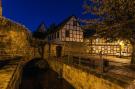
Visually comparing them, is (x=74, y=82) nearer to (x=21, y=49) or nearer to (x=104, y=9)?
(x=104, y=9)

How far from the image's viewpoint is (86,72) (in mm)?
12586

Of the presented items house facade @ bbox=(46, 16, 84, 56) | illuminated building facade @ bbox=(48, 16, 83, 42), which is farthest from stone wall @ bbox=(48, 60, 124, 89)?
Result: illuminated building facade @ bbox=(48, 16, 83, 42)

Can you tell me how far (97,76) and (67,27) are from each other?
27.4 metres

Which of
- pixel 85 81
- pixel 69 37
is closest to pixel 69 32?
pixel 69 37

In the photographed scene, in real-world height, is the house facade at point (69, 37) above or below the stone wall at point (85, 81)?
above

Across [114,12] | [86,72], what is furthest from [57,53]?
[114,12]

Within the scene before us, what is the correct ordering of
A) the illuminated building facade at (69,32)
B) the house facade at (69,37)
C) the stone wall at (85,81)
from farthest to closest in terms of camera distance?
the illuminated building facade at (69,32) < the house facade at (69,37) < the stone wall at (85,81)

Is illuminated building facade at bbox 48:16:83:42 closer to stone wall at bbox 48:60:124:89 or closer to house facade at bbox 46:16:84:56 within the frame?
house facade at bbox 46:16:84:56

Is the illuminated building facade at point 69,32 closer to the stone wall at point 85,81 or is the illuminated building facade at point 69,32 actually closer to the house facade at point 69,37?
the house facade at point 69,37

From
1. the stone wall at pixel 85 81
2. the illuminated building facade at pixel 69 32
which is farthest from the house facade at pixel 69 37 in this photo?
the stone wall at pixel 85 81

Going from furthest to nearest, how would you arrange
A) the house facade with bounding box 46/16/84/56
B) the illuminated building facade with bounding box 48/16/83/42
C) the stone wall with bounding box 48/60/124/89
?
the illuminated building facade with bounding box 48/16/83/42 → the house facade with bounding box 46/16/84/56 → the stone wall with bounding box 48/60/124/89

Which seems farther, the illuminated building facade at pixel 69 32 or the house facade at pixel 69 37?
the illuminated building facade at pixel 69 32

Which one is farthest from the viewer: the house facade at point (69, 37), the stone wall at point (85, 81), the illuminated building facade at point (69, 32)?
the illuminated building facade at point (69, 32)

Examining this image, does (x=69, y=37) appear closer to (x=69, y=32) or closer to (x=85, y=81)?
(x=69, y=32)
